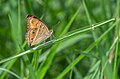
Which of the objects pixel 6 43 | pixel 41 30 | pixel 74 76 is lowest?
pixel 74 76

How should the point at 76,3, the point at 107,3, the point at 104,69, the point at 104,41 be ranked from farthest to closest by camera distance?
the point at 76,3 → the point at 107,3 → the point at 104,41 → the point at 104,69

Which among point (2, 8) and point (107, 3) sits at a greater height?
point (2, 8)

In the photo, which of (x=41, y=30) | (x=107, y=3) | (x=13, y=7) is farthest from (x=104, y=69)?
(x=107, y=3)

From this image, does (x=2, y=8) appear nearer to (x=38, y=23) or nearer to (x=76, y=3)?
(x=76, y=3)

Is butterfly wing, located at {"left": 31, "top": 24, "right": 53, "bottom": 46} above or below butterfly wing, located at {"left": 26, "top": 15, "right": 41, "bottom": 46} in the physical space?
below

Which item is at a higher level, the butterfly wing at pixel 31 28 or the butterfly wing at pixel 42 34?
the butterfly wing at pixel 31 28

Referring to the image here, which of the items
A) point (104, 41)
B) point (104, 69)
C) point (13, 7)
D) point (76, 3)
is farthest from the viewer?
point (76, 3)

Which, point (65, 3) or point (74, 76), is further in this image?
point (65, 3)
